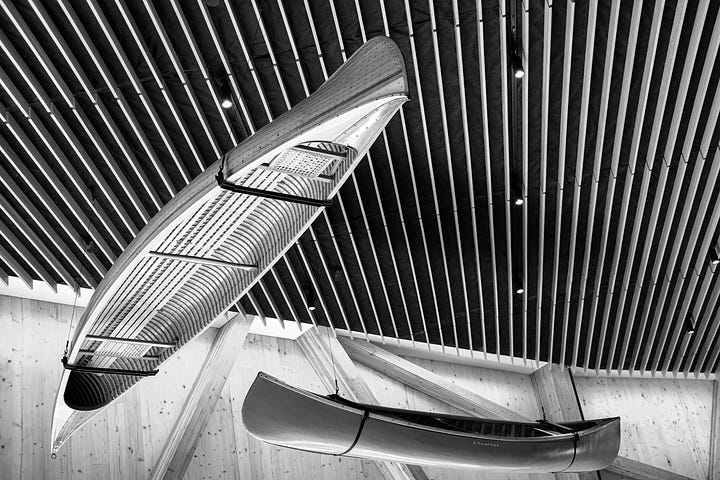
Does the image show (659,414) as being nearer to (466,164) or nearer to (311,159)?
(466,164)

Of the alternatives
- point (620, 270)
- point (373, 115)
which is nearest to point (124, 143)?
point (373, 115)

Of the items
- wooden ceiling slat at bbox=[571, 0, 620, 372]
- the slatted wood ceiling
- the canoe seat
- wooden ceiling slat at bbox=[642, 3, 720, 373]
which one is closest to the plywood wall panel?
wooden ceiling slat at bbox=[642, 3, 720, 373]

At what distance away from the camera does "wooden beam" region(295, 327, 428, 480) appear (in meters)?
10.8

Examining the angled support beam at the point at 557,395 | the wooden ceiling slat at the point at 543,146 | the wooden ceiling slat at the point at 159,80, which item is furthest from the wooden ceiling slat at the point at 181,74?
the angled support beam at the point at 557,395

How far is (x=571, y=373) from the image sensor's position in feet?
43.1

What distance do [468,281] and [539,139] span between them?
270cm

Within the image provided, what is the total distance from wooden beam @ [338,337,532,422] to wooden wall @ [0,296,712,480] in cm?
28

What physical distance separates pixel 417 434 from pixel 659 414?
6.50 m

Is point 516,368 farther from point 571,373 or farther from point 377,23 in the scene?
point 377,23

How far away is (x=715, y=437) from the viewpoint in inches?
537

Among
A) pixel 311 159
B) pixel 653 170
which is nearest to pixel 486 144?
pixel 653 170

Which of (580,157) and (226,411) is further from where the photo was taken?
(226,411)

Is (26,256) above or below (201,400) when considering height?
above

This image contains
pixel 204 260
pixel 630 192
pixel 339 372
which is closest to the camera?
pixel 204 260
